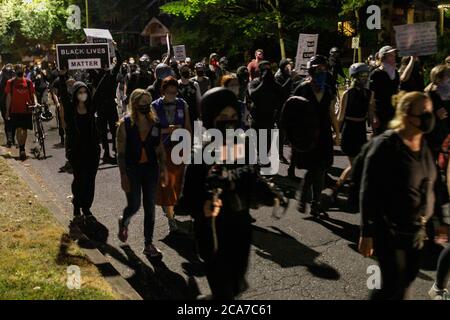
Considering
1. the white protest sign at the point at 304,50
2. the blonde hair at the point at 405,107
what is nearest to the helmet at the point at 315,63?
the blonde hair at the point at 405,107

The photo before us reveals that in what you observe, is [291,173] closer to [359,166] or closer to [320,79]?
[320,79]

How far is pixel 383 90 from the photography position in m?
8.27

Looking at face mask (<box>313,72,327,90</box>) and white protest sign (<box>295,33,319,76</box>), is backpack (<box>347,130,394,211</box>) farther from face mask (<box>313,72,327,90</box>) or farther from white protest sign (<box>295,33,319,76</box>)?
white protest sign (<box>295,33,319,76</box>)

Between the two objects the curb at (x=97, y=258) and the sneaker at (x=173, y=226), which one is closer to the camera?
the curb at (x=97, y=258)

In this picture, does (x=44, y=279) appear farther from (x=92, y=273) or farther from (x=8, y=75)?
(x=8, y=75)

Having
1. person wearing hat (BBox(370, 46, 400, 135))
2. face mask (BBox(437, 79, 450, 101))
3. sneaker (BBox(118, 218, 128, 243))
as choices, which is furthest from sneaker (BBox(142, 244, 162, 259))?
face mask (BBox(437, 79, 450, 101))

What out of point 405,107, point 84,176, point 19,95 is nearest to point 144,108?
point 84,176

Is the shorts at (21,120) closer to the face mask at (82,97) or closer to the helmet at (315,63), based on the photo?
the face mask at (82,97)

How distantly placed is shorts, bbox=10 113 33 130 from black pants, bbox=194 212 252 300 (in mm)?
9291

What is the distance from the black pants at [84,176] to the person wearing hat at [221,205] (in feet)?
12.1

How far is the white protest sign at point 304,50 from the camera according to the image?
38.9ft

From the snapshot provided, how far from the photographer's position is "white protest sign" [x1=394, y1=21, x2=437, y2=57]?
862cm

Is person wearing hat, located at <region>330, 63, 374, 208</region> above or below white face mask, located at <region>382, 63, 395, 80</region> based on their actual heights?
below

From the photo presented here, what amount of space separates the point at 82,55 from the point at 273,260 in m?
6.14
